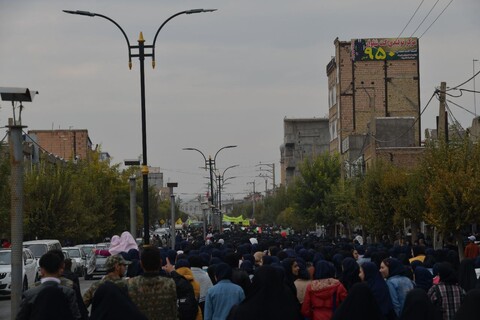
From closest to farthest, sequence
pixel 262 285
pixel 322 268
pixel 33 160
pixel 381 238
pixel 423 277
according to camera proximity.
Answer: pixel 262 285 < pixel 322 268 < pixel 423 277 < pixel 381 238 < pixel 33 160

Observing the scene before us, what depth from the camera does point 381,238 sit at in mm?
59188

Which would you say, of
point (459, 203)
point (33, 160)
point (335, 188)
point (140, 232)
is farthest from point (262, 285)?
point (140, 232)

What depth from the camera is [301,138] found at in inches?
7037

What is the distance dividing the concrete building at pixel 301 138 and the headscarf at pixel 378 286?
6158 inches

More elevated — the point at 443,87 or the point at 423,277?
the point at 443,87

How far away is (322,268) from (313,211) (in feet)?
217

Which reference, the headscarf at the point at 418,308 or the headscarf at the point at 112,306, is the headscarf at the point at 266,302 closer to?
the headscarf at the point at 418,308

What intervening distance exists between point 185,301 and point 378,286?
2.68 meters

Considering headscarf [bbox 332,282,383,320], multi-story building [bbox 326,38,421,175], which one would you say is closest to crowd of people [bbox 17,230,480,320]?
headscarf [bbox 332,282,383,320]

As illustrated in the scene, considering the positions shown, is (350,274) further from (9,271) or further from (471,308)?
(9,271)

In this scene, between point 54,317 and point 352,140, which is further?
point 352,140

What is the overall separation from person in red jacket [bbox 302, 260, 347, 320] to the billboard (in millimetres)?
78053

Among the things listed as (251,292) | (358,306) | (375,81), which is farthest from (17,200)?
(375,81)

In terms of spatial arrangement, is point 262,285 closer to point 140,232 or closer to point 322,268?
point 322,268
